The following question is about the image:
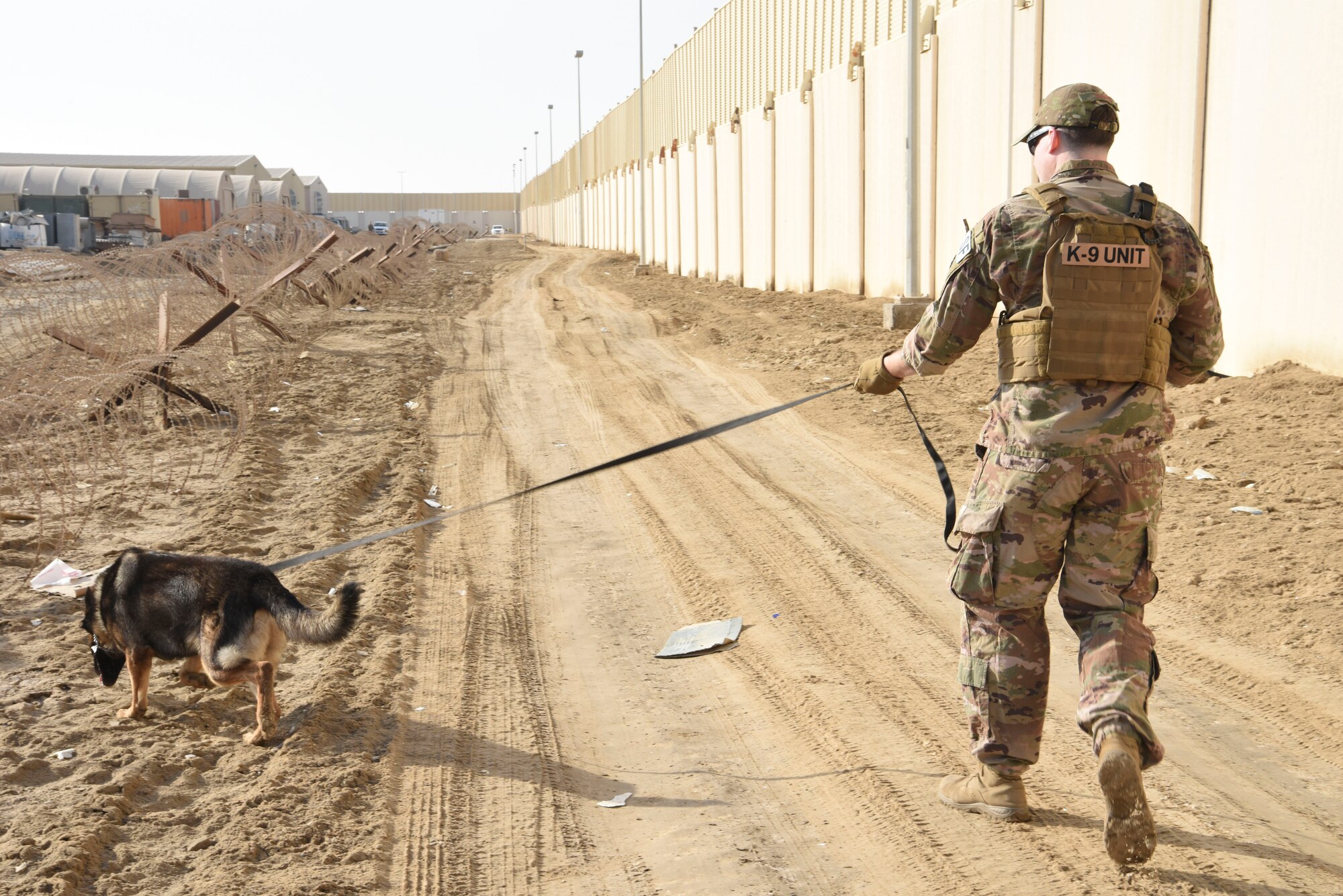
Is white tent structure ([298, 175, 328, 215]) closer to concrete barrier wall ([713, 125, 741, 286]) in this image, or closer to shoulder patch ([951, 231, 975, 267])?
concrete barrier wall ([713, 125, 741, 286])

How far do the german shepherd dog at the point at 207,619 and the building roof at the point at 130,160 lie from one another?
294ft

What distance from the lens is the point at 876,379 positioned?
343cm

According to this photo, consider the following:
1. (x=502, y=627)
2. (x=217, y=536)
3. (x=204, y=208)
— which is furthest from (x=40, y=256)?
(x=204, y=208)

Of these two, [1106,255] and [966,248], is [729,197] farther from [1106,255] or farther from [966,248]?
[1106,255]

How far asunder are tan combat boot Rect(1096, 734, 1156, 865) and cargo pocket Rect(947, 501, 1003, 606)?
54 centimetres

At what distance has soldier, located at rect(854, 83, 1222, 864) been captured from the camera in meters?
2.93

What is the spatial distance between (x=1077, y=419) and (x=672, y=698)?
6.75 ft

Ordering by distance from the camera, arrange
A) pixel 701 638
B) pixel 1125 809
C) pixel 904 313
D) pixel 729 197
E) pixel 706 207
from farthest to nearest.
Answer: pixel 706 207, pixel 729 197, pixel 904 313, pixel 701 638, pixel 1125 809

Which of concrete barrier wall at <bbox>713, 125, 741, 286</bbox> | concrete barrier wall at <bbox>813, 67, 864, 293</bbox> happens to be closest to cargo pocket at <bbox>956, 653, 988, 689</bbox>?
concrete barrier wall at <bbox>813, 67, 864, 293</bbox>

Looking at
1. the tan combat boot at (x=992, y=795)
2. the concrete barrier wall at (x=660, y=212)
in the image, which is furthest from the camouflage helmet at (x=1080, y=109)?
the concrete barrier wall at (x=660, y=212)

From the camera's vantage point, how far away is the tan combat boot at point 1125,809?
8.81 feet

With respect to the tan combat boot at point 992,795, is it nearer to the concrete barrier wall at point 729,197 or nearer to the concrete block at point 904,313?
the concrete block at point 904,313

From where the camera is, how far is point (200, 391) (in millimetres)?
9898

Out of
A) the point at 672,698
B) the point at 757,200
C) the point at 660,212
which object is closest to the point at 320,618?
the point at 672,698
